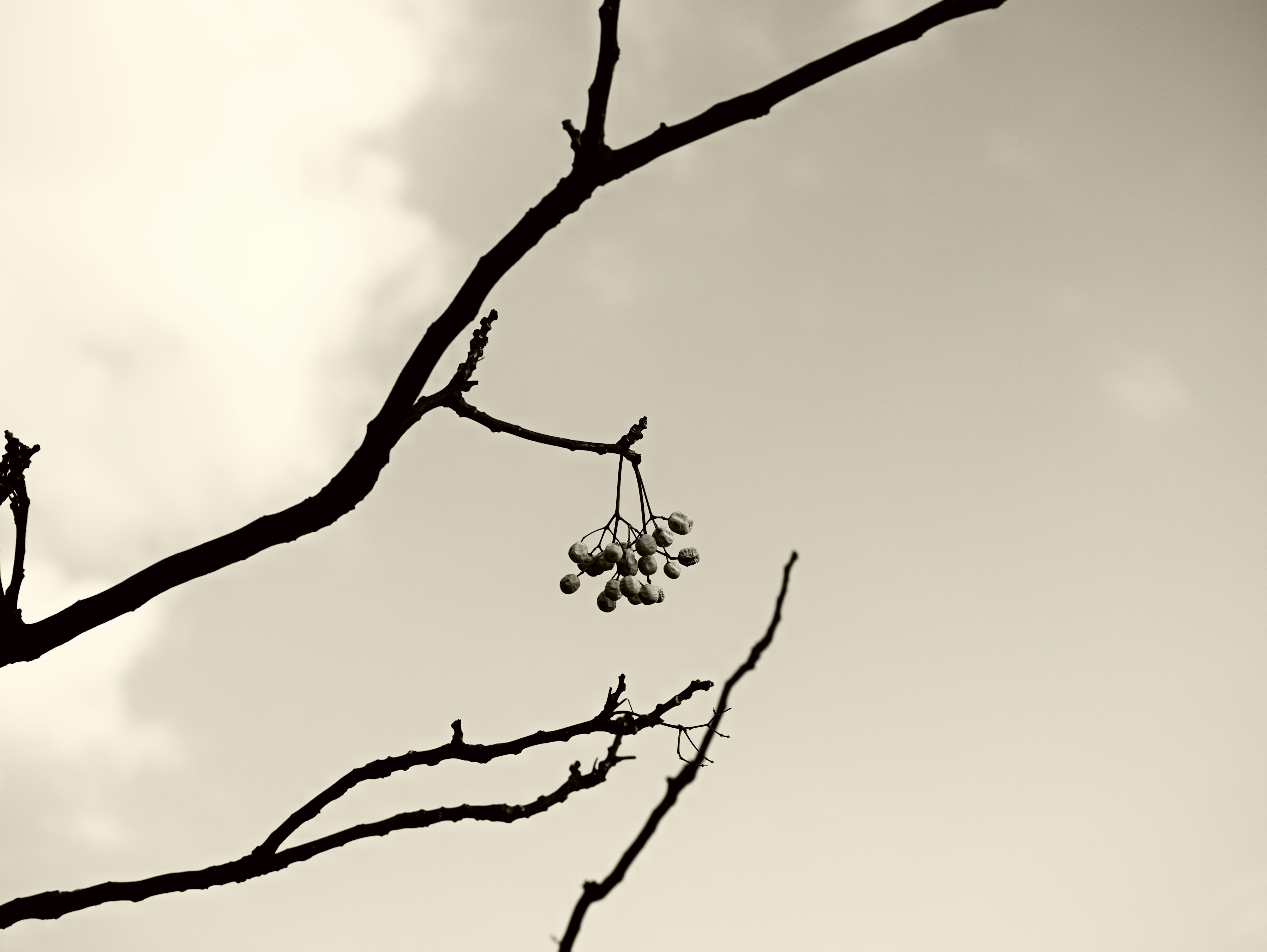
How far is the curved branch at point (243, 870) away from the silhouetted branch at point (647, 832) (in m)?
1.86

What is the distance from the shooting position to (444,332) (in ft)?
10.9

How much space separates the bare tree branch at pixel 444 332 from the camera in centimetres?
Answer: 280

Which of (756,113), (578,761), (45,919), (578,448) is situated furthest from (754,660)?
(45,919)

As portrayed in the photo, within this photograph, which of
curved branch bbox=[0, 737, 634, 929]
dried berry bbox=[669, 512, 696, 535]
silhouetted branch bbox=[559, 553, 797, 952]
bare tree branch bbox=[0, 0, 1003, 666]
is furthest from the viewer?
dried berry bbox=[669, 512, 696, 535]

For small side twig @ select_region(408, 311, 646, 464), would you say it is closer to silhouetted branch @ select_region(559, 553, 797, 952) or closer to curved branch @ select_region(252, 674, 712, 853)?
curved branch @ select_region(252, 674, 712, 853)

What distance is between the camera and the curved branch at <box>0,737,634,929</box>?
3.69 metres

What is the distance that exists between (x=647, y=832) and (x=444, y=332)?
201cm

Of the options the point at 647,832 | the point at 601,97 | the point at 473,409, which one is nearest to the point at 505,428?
the point at 473,409

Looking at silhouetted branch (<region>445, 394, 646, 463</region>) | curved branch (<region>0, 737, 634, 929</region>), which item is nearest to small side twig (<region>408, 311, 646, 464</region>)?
silhouetted branch (<region>445, 394, 646, 463</region>)

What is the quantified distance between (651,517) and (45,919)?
10.2 ft

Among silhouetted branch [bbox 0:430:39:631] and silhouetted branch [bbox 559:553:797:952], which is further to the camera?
silhouetted branch [bbox 0:430:39:631]

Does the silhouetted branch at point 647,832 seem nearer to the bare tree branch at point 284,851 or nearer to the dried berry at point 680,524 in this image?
the bare tree branch at point 284,851

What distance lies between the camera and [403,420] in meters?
3.65

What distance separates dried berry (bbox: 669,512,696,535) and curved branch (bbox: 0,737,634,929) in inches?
70.3
